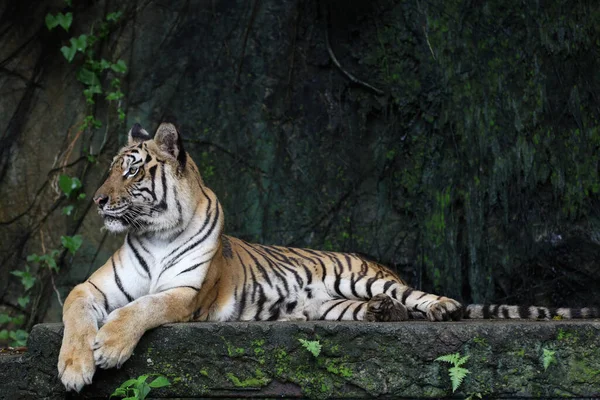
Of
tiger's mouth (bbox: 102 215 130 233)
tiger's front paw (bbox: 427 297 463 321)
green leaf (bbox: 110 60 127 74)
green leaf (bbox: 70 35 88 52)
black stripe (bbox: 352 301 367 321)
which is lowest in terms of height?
black stripe (bbox: 352 301 367 321)

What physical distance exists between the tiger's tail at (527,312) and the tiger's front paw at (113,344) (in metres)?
2.11

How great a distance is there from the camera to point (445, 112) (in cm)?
632

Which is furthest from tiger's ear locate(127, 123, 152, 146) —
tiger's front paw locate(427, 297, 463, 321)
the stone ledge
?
tiger's front paw locate(427, 297, 463, 321)

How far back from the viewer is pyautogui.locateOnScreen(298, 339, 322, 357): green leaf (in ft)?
11.8

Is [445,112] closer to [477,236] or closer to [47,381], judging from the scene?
[477,236]

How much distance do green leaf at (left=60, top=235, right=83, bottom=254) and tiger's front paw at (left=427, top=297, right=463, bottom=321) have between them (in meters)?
3.16

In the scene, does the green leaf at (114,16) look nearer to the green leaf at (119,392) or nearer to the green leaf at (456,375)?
the green leaf at (119,392)

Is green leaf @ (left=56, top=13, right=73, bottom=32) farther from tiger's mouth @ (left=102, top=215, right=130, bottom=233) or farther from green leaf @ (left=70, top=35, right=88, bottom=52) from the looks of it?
tiger's mouth @ (left=102, top=215, right=130, bottom=233)

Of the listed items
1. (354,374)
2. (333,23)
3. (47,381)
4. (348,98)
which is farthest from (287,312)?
(333,23)

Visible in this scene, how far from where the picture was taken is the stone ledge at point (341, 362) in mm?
3609

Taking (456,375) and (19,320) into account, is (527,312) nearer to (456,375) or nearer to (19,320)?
(456,375)

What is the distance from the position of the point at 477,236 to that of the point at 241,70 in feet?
7.58

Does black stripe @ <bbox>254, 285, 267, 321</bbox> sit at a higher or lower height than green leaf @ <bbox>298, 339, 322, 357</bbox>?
higher

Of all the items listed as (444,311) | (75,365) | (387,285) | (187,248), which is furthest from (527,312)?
(75,365)
